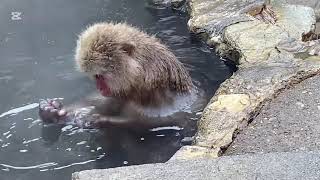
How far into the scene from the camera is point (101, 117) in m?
4.39

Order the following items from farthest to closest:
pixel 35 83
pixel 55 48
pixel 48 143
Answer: pixel 55 48, pixel 35 83, pixel 48 143

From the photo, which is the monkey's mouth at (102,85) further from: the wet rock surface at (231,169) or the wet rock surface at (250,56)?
the wet rock surface at (231,169)

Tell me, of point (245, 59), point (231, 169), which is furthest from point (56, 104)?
point (231, 169)

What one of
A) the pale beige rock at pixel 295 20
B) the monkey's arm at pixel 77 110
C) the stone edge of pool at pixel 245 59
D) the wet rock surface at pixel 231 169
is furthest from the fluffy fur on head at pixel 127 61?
the wet rock surface at pixel 231 169

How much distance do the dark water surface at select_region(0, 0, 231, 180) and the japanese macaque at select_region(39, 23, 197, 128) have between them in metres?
0.13

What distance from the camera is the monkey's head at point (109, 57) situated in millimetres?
4148

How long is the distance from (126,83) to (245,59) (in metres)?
0.90

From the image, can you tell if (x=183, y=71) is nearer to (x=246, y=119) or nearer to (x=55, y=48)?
(x=246, y=119)

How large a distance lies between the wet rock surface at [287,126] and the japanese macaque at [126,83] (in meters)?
0.88

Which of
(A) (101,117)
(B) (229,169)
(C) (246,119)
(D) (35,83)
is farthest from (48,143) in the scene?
(B) (229,169)

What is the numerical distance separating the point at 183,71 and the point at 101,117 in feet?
2.28

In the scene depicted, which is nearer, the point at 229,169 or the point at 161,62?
the point at 229,169

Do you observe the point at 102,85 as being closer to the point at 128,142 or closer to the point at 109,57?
the point at 109,57

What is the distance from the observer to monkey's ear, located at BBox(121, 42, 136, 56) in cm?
414
